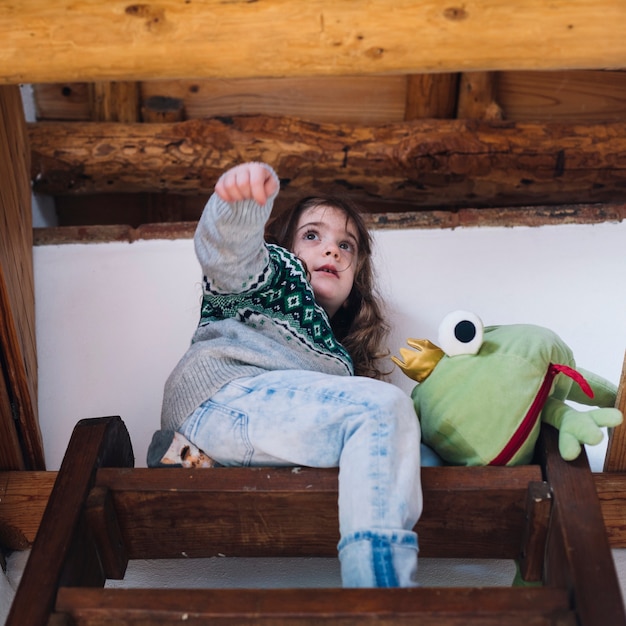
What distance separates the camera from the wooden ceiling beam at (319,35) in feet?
3.82

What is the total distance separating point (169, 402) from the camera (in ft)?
4.78

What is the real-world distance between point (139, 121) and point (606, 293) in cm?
128

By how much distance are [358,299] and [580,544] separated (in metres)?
0.79

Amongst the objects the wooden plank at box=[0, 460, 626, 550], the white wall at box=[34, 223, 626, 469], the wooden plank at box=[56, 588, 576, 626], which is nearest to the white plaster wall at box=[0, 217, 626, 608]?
the white wall at box=[34, 223, 626, 469]

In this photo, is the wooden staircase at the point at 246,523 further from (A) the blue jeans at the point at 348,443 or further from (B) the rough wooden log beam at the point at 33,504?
(B) the rough wooden log beam at the point at 33,504

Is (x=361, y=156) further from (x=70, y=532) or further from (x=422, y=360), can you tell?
(x=70, y=532)

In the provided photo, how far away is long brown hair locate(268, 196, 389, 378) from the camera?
1771 mm

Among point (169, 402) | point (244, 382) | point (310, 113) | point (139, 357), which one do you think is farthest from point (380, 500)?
point (310, 113)

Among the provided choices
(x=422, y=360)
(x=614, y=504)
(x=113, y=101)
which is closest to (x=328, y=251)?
(x=422, y=360)

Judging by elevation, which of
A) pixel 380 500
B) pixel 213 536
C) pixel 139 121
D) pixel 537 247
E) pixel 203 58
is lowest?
pixel 213 536

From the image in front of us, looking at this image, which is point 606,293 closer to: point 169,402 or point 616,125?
point 616,125

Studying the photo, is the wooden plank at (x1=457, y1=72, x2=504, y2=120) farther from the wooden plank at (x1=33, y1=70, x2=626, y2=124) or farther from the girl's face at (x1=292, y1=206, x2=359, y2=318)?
the girl's face at (x1=292, y1=206, x2=359, y2=318)

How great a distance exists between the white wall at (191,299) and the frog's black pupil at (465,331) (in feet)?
1.53

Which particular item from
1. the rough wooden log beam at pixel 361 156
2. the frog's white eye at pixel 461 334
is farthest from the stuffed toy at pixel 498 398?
the rough wooden log beam at pixel 361 156
